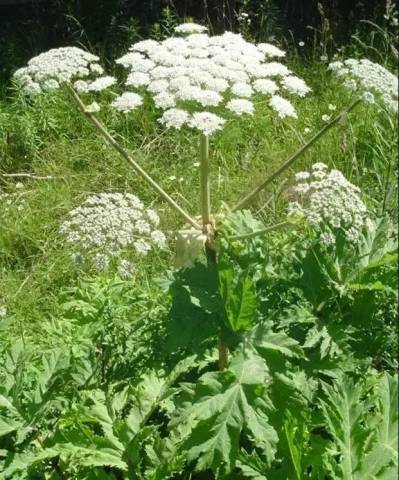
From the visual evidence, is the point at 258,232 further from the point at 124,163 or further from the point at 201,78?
the point at 124,163

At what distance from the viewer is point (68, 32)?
6895 millimetres

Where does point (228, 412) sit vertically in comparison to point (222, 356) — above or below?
above

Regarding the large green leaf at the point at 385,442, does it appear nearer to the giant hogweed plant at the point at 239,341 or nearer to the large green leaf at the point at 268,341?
the giant hogweed plant at the point at 239,341

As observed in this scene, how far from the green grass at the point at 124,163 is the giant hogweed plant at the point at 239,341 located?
1.41 meters

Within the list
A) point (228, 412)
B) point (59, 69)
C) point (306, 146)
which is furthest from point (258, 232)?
point (59, 69)

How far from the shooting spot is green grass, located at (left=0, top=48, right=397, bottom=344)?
14.5 feet

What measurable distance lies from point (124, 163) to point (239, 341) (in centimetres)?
299

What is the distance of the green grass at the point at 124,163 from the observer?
4.41 meters

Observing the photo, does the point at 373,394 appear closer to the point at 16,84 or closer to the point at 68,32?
the point at 16,84

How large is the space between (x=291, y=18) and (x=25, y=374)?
4744 mm

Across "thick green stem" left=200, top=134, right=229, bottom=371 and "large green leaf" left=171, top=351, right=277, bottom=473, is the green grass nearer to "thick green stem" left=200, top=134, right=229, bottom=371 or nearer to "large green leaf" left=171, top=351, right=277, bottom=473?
"thick green stem" left=200, top=134, right=229, bottom=371

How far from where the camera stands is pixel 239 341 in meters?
2.34

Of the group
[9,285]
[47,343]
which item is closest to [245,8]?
[9,285]

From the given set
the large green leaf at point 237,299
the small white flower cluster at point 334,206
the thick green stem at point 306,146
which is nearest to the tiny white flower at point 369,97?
the thick green stem at point 306,146
